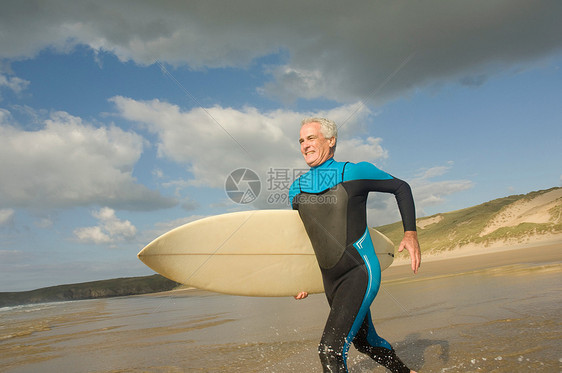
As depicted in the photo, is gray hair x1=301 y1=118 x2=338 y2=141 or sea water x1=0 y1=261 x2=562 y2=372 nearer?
gray hair x1=301 y1=118 x2=338 y2=141

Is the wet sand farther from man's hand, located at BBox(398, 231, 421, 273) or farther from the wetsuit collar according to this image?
the wetsuit collar

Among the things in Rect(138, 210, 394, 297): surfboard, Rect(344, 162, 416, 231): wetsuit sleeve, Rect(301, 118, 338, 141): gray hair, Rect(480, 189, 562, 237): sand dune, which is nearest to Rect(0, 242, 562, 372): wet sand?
Rect(138, 210, 394, 297): surfboard

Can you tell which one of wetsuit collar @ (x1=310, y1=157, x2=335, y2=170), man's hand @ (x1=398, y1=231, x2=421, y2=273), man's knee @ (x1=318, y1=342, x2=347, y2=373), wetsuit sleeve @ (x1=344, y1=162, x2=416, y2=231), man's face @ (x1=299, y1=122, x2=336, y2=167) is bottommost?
man's knee @ (x1=318, y1=342, x2=347, y2=373)

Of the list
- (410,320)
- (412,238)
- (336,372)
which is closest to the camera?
(336,372)

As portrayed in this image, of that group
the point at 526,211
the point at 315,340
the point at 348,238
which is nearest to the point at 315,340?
the point at 315,340

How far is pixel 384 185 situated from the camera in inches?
98.8

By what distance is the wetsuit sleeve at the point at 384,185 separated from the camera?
2.45 metres

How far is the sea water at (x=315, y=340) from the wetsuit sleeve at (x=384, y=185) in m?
1.24

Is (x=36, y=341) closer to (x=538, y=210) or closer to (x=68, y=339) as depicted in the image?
(x=68, y=339)

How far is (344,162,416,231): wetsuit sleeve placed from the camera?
2.45 m

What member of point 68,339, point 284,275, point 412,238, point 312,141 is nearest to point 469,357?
point 412,238

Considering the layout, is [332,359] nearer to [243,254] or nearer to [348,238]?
[348,238]

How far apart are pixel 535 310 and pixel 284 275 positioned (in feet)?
10.5

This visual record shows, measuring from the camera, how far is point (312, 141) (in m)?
2.61
